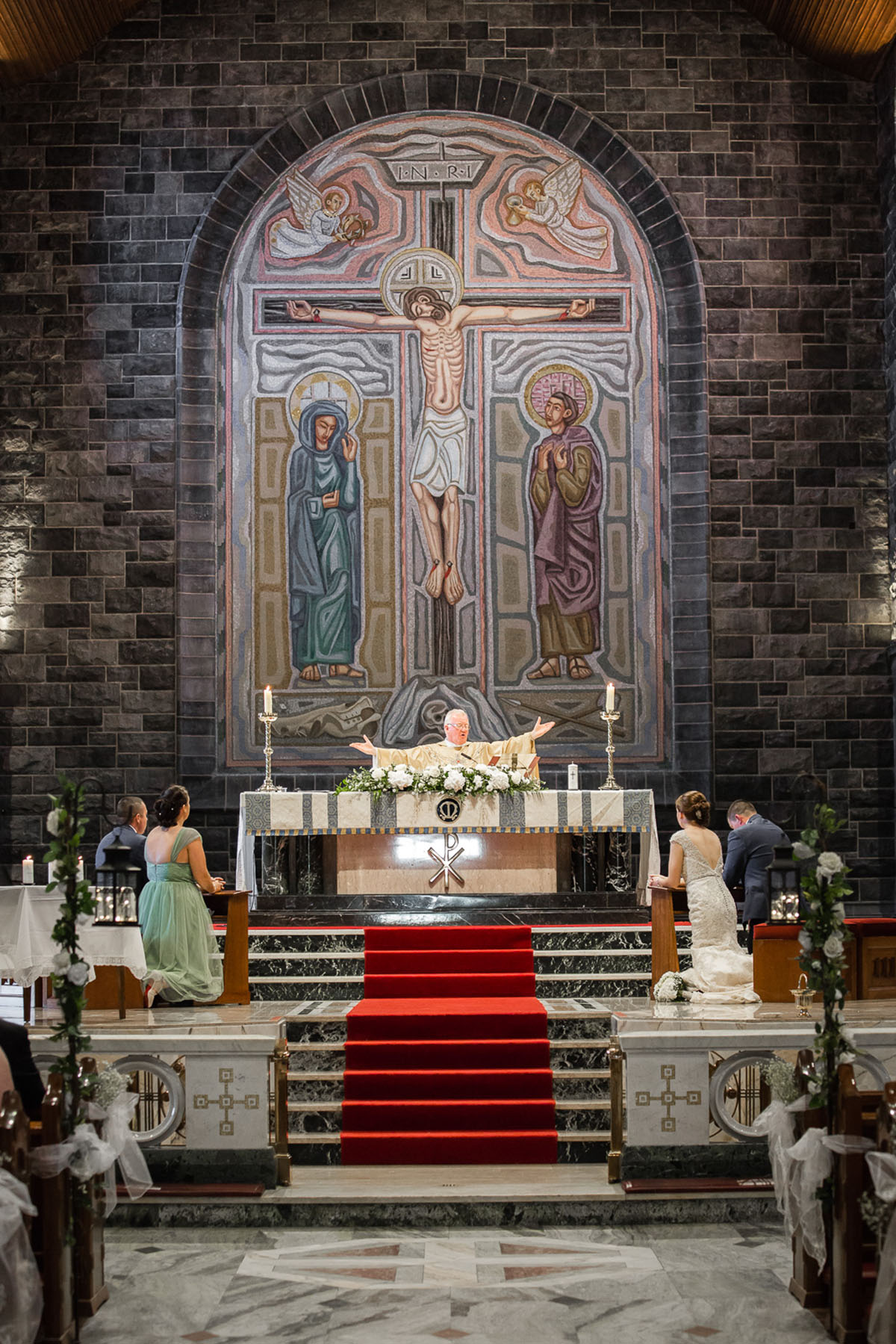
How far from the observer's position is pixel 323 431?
13797mm

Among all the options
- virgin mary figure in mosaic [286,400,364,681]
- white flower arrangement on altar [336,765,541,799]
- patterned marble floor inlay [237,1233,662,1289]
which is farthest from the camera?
virgin mary figure in mosaic [286,400,364,681]

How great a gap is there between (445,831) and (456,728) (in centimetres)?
97

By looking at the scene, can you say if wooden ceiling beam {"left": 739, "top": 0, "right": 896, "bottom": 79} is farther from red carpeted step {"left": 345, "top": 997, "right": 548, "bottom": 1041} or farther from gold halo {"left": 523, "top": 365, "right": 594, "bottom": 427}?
red carpeted step {"left": 345, "top": 997, "right": 548, "bottom": 1041}

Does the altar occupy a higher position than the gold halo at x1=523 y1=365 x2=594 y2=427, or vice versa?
the gold halo at x1=523 y1=365 x2=594 y2=427

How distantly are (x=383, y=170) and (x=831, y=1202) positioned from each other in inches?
442

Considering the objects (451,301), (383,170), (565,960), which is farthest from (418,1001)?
(383,170)

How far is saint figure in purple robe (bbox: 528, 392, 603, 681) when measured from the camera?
13.6 meters

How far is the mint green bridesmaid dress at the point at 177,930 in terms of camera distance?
337 inches

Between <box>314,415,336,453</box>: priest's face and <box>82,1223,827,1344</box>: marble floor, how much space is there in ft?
28.1

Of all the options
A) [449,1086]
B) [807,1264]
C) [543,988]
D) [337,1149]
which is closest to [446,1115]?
[449,1086]

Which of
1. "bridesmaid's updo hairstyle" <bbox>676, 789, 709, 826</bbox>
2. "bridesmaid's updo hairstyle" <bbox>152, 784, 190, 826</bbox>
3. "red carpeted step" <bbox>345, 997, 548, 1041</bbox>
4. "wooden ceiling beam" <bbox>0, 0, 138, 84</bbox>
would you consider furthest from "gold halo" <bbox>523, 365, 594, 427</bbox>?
"red carpeted step" <bbox>345, 997, 548, 1041</bbox>

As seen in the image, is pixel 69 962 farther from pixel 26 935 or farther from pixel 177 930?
pixel 26 935

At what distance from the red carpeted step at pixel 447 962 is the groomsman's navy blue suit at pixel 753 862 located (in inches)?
56.0

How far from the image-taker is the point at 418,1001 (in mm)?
8805
